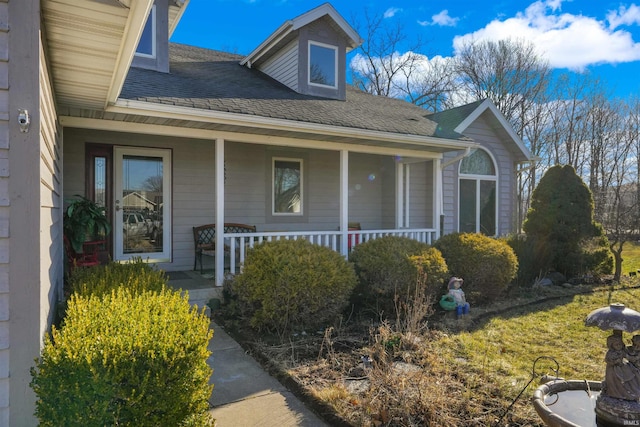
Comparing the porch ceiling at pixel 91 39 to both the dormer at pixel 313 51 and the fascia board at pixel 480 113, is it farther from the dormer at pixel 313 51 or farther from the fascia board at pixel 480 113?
the fascia board at pixel 480 113

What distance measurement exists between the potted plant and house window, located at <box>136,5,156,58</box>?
3215 mm

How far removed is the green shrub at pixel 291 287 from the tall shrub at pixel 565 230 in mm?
5335

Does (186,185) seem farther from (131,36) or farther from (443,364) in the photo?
(443,364)

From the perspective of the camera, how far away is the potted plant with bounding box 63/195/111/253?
5.74 metres

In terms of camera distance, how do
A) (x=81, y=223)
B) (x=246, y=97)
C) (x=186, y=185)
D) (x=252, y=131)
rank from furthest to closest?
(x=186, y=185)
(x=246, y=97)
(x=252, y=131)
(x=81, y=223)

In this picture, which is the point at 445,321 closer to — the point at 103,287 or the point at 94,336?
the point at 103,287

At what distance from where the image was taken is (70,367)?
2.05 m

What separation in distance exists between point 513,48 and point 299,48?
18641 millimetres

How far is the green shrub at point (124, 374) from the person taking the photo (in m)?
2.02

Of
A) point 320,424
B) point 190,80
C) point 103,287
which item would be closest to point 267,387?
point 320,424

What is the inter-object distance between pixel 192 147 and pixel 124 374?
6304mm

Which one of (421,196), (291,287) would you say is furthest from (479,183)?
(291,287)

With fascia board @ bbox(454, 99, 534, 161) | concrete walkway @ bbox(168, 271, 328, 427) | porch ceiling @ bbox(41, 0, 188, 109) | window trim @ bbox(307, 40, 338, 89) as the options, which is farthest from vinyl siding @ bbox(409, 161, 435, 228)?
porch ceiling @ bbox(41, 0, 188, 109)

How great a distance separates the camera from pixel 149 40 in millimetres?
7688
